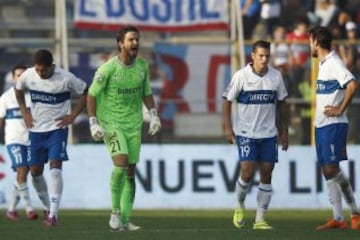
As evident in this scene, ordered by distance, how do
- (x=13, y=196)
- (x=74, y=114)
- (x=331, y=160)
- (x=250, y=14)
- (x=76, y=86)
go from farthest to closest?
(x=250, y=14) < (x=13, y=196) < (x=76, y=86) < (x=74, y=114) < (x=331, y=160)

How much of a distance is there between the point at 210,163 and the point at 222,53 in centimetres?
230

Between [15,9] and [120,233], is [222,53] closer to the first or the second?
[15,9]

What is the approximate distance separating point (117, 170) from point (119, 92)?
92 cm

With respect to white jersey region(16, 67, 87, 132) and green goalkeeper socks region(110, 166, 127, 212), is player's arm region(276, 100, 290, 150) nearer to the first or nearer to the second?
green goalkeeper socks region(110, 166, 127, 212)

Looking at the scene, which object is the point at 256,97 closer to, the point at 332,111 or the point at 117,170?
the point at 332,111

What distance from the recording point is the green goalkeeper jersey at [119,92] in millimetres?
16016

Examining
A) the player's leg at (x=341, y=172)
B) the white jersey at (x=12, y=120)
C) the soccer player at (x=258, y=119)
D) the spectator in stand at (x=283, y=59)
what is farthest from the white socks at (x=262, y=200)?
the spectator in stand at (x=283, y=59)

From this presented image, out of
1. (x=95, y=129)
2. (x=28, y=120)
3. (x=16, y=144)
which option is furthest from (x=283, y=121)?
(x=16, y=144)

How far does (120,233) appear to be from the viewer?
15625mm

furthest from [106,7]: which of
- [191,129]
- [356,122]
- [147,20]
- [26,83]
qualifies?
[26,83]

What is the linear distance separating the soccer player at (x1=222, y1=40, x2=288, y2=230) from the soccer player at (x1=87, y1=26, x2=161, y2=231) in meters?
1.12

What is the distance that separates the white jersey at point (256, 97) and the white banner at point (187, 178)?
22.5ft

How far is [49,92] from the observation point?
17812 millimetres

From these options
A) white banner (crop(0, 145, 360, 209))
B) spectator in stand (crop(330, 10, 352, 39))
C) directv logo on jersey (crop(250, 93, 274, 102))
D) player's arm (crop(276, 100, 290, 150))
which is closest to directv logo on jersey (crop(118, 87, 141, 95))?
directv logo on jersey (crop(250, 93, 274, 102))
